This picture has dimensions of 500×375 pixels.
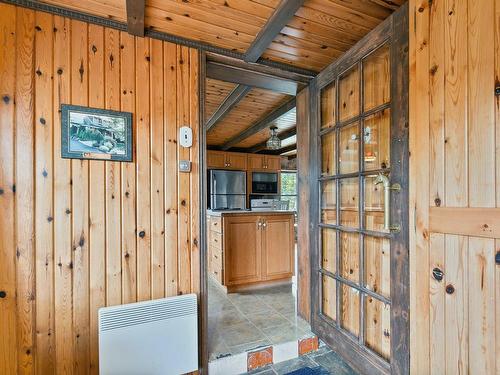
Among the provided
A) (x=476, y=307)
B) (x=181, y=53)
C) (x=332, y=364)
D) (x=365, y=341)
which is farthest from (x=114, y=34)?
(x=332, y=364)

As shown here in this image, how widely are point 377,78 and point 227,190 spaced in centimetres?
408

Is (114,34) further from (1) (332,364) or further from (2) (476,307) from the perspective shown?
(1) (332,364)

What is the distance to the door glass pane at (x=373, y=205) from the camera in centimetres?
155

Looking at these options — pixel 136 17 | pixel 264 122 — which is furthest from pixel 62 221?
pixel 264 122

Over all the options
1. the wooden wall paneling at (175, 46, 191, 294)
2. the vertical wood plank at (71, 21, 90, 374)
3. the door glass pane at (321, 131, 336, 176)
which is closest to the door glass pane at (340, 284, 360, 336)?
the door glass pane at (321, 131, 336, 176)

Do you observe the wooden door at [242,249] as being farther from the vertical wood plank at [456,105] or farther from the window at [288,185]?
the window at [288,185]

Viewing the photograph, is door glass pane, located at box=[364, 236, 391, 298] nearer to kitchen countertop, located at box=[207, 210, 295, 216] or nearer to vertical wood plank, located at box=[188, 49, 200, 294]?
vertical wood plank, located at box=[188, 49, 200, 294]

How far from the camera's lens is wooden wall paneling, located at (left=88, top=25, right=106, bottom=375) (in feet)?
4.89

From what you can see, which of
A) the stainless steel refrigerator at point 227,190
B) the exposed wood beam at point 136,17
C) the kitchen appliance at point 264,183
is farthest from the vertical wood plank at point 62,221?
the kitchen appliance at point 264,183

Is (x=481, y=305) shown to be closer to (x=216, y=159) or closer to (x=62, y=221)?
(x=62, y=221)

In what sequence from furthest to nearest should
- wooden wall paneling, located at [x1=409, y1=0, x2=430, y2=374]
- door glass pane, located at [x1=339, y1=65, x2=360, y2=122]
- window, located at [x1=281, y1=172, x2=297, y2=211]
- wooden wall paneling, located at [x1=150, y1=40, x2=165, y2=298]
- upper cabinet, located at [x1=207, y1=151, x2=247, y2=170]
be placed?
window, located at [x1=281, y1=172, x2=297, y2=211] → upper cabinet, located at [x1=207, y1=151, x2=247, y2=170] → door glass pane, located at [x1=339, y1=65, x2=360, y2=122] → wooden wall paneling, located at [x1=150, y1=40, x2=165, y2=298] → wooden wall paneling, located at [x1=409, y1=0, x2=430, y2=374]

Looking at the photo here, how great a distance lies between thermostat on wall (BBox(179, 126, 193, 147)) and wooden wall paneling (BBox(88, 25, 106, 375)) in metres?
0.49

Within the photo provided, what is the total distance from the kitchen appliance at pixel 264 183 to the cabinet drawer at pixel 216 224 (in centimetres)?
253

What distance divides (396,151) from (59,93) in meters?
1.94
